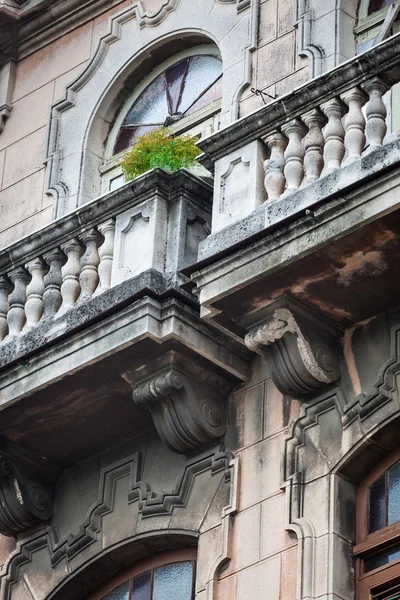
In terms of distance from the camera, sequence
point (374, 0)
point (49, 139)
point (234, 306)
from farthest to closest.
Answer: point (49, 139)
point (374, 0)
point (234, 306)

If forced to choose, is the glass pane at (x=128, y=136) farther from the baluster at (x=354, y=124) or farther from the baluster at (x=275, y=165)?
the baluster at (x=354, y=124)

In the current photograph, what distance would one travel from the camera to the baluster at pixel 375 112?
12.4 meters

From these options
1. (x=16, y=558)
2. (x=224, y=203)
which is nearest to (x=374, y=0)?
(x=224, y=203)

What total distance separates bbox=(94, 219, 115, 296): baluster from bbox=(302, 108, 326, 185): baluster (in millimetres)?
1907

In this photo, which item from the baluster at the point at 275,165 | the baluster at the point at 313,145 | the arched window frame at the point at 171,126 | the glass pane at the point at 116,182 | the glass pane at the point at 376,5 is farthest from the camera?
the glass pane at the point at 116,182

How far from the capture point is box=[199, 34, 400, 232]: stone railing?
12.5 meters

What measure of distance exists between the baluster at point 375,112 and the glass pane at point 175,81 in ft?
12.8

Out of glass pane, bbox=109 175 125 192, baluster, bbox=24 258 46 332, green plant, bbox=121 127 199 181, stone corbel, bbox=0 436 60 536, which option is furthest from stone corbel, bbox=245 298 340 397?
glass pane, bbox=109 175 125 192

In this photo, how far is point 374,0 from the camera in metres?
15.0

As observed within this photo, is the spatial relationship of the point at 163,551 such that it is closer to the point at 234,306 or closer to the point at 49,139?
the point at 234,306

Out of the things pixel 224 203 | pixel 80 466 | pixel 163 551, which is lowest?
pixel 163 551

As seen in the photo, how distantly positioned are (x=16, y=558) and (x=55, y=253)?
250cm

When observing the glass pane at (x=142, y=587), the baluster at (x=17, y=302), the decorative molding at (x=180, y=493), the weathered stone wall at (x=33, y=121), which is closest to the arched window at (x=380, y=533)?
the decorative molding at (x=180, y=493)

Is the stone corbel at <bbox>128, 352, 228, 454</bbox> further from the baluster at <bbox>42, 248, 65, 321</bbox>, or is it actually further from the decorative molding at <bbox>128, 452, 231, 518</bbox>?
the baluster at <bbox>42, 248, 65, 321</bbox>
